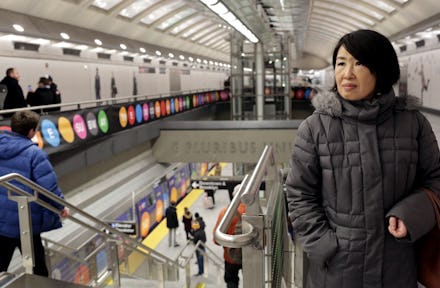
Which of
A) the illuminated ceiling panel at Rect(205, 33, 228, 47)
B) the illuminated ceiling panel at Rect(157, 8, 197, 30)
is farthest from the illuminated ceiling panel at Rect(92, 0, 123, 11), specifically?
the illuminated ceiling panel at Rect(205, 33, 228, 47)

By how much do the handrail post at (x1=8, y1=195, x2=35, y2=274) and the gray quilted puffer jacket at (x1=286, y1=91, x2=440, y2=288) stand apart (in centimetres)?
239

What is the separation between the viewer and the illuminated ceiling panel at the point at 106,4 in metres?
15.5

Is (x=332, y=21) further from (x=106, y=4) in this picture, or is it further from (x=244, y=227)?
(x=244, y=227)

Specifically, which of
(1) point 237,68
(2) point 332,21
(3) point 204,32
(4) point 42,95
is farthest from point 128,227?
(3) point 204,32

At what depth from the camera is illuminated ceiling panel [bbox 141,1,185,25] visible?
19750mm

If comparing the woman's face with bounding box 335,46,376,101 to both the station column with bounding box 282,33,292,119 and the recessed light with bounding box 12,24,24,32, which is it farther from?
the station column with bounding box 282,33,292,119

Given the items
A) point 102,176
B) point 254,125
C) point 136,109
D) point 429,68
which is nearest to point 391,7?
point 429,68

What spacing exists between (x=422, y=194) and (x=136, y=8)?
1817 cm

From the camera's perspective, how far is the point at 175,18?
22641 mm

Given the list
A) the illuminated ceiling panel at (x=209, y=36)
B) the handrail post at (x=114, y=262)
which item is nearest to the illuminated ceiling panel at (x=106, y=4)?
the handrail post at (x=114, y=262)

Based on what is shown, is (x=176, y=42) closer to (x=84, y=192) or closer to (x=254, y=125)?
(x=254, y=125)

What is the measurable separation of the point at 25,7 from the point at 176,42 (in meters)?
14.7

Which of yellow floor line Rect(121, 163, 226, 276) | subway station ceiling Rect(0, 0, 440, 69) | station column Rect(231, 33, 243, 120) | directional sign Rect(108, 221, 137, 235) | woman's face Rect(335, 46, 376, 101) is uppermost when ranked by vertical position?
subway station ceiling Rect(0, 0, 440, 69)

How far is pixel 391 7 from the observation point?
727 inches
